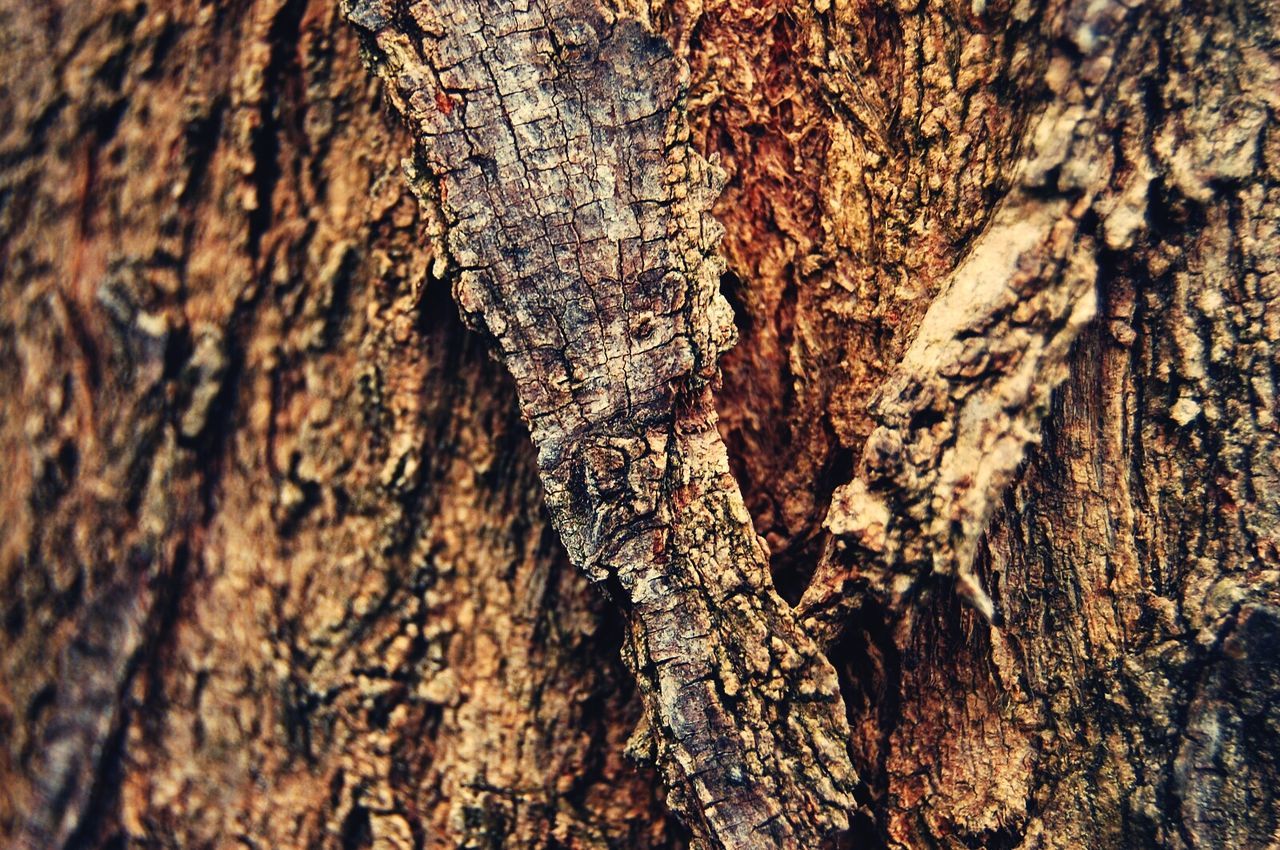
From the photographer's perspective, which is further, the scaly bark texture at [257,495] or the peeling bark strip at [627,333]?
the scaly bark texture at [257,495]

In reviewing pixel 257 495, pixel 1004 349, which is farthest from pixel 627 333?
pixel 257 495

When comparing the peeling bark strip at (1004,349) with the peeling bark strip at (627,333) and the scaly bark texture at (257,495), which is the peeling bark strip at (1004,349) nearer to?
the peeling bark strip at (627,333)

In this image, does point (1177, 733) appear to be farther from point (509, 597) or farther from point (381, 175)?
point (381, 175)

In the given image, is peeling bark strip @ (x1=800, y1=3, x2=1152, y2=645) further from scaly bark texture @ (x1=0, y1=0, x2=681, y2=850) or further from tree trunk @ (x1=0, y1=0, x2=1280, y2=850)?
scaly bark texture @ (x1=0, y1=0, x2=681, y2=850)

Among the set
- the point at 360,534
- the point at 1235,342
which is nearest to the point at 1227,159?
the point at 1235,342

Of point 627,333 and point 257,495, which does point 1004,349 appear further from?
point 257,495

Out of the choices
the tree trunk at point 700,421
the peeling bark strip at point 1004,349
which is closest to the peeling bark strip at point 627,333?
the tree trunk at point 700,421

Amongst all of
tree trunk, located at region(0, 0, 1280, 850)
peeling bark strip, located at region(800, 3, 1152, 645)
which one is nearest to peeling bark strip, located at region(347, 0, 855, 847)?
tree trunk, located at region(0, 0, 1280, 850)
